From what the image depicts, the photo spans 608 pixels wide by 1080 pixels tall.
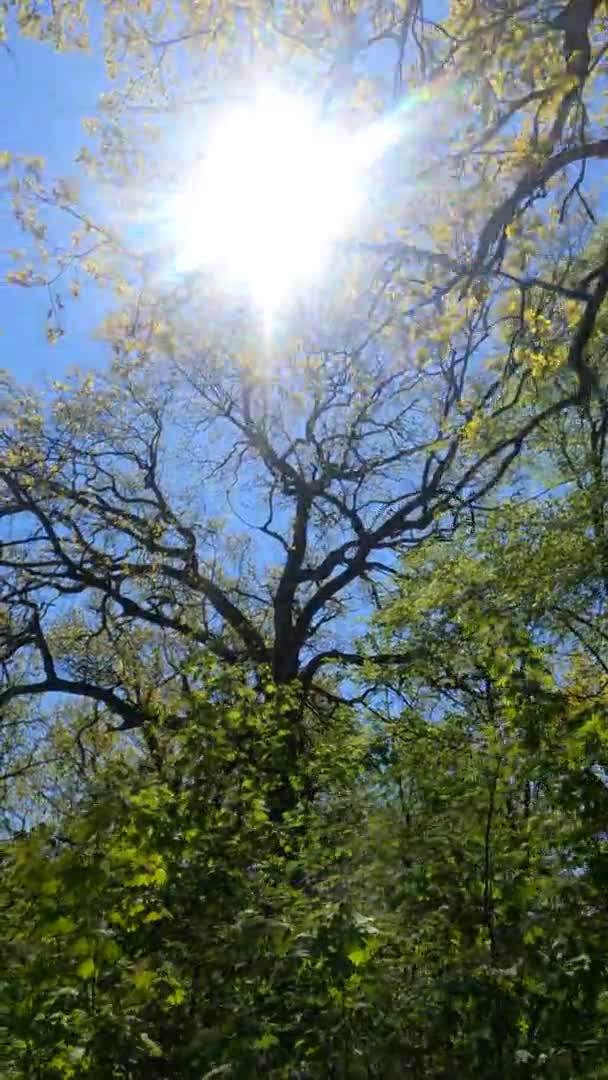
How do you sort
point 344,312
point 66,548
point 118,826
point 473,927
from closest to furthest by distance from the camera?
point 473,927
point 118,826
point 344,312
point 66,548

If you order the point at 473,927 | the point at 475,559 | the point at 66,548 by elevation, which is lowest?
the point at 473,927

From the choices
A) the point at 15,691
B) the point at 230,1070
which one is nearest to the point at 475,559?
the point at 15,691

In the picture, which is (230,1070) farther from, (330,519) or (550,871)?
(330,519)

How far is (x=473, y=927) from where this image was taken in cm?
361

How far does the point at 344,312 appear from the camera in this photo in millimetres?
8469

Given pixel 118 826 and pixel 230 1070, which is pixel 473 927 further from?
pixel 118 826

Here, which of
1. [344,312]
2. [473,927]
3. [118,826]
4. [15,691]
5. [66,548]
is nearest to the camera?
[473,927]

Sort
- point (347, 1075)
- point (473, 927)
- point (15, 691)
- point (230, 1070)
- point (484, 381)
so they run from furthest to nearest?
point (15, 691)
point (484, 381)
point (473, 927)
point (347, 1075)
point (230, 1070)

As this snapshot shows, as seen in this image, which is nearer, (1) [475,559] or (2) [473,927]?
(2) [473,927]

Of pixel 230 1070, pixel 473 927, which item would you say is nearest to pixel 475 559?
pixel 473 927

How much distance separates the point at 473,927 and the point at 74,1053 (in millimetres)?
1556

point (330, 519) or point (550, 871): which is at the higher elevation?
point (330, 519)

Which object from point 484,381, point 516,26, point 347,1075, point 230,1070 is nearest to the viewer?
point 230,1070

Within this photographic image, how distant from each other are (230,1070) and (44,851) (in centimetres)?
103
